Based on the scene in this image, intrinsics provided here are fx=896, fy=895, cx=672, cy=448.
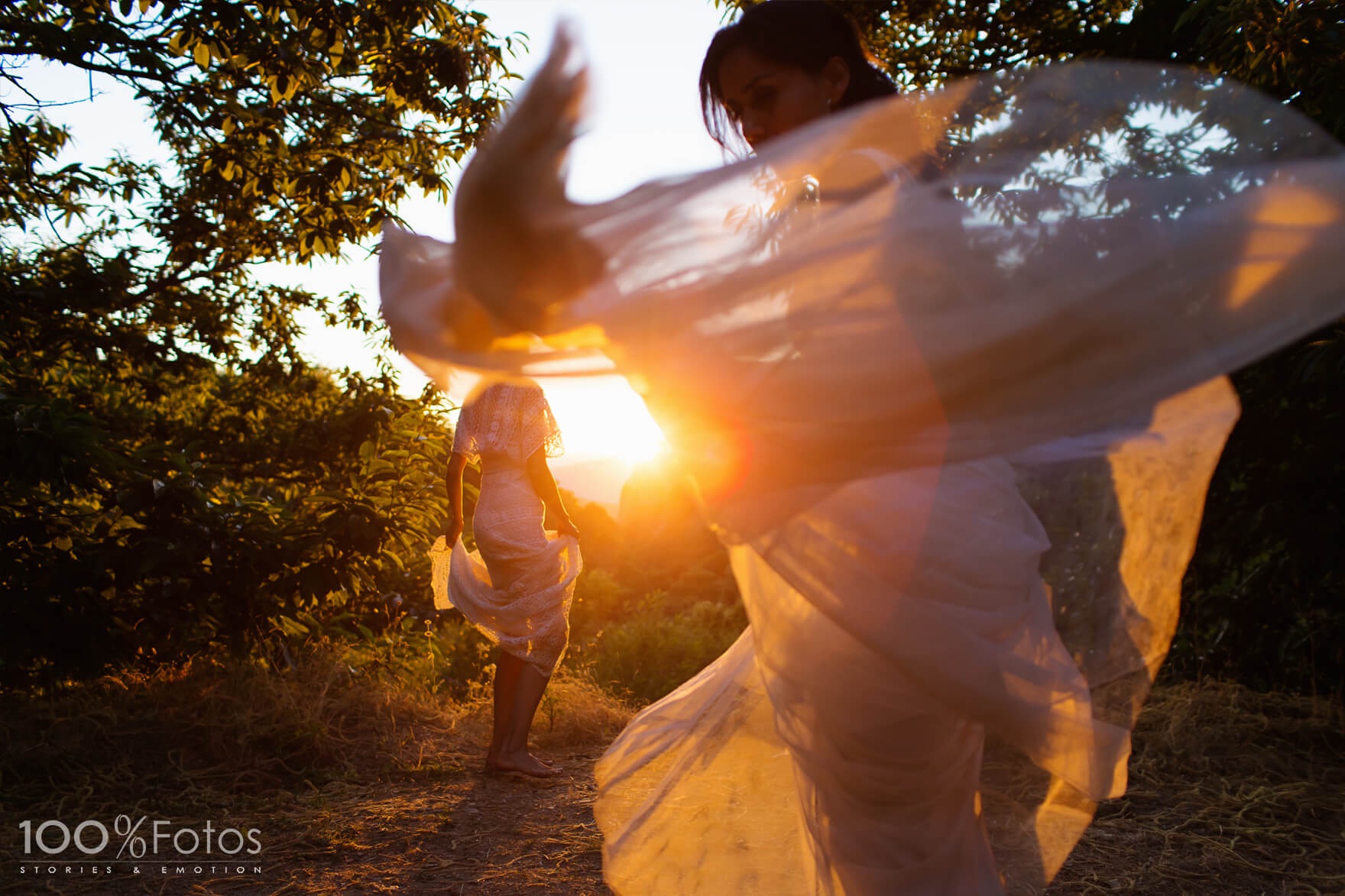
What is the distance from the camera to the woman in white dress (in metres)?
4.38

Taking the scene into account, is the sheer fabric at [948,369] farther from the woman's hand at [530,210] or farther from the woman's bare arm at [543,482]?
the woman's bare arm at [543,482]

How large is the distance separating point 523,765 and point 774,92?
350cm

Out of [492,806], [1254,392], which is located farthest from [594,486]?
[1254,392]

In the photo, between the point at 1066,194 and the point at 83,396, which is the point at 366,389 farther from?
the point at 1066,194

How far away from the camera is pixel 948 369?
1308 mm

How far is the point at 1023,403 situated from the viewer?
137 cm

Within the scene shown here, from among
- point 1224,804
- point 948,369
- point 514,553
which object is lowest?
point 1224,804

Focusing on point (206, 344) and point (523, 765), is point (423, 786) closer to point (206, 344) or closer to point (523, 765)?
point (523, 765)

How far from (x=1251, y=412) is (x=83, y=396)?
7.56 meters

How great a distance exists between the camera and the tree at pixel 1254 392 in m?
3.60

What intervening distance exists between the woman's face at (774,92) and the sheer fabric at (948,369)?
24 centimetres

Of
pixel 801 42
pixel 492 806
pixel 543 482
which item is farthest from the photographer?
pixel 543 482

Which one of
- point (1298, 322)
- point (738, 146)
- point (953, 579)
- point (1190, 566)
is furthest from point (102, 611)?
point (1190, 566)

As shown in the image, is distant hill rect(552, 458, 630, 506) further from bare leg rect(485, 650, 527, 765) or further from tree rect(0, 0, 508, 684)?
bare leg rect(485, 650, 527, 765)
